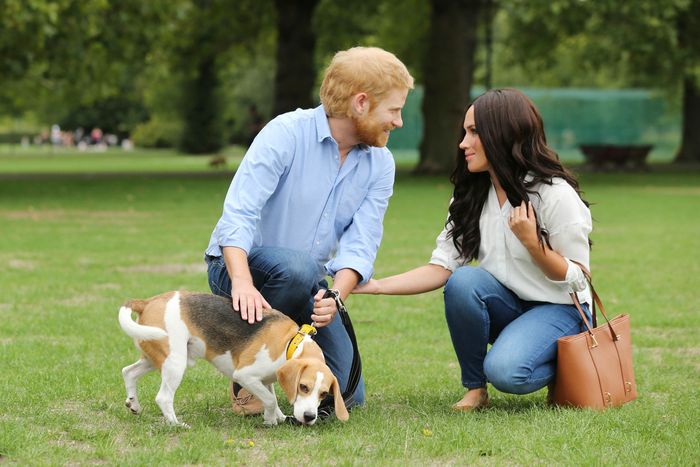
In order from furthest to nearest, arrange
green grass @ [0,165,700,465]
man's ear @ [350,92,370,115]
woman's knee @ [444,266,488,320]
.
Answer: woman's knee @ [444,266,488,320] → man's ear @ [350,92,370,115] → green grass @ [0,165,700,465]

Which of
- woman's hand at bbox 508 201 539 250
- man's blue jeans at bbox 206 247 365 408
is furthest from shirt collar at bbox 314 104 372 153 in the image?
woman's hand at bbox 508 201 539 250

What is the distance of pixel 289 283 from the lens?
5.26 metres

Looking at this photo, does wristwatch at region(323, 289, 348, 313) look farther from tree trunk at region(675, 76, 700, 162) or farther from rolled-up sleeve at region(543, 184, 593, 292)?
tree trunk at region(675, 76, 700, 162)

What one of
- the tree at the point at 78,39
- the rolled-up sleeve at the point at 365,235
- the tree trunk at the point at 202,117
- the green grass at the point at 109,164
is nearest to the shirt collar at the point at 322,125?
the rolled-up sleeve at the point at 365,235

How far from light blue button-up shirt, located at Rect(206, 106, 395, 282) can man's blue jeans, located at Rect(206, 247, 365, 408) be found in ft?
0.38

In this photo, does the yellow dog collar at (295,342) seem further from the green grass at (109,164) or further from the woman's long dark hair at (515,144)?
the green grass at (109,164)

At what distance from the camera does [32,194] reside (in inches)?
936

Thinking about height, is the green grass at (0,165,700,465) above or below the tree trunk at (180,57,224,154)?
above

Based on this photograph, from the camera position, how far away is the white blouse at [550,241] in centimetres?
544

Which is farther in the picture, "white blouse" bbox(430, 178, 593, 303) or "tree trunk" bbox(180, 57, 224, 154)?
"tree trunk" bbox(180, 57, 224, 154)

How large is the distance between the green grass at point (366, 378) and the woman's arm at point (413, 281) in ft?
1.99

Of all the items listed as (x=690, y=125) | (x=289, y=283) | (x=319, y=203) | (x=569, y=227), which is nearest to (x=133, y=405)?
(x=289, y=283)

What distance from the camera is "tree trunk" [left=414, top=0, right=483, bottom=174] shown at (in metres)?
29.2

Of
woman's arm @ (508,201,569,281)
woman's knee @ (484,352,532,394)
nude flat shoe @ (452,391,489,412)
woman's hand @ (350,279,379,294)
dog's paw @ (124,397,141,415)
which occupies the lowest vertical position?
nude flat shoe @ (452,391,489,412)
